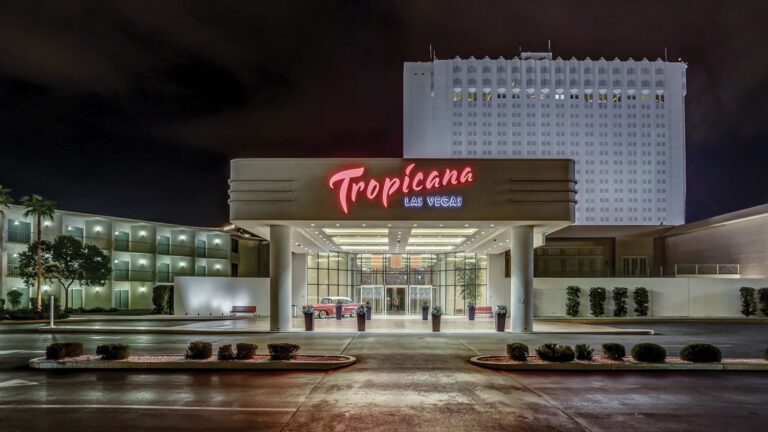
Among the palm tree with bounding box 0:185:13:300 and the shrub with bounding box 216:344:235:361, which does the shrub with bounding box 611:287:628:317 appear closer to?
the shrub with bounding box 216:344:235:361

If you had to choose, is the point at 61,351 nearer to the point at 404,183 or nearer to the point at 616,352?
the point at 404,183

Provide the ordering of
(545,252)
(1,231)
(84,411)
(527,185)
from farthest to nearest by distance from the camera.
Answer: (545,252) < (1,231) < (527,185) < (84,411)

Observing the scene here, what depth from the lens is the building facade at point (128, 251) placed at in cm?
4925

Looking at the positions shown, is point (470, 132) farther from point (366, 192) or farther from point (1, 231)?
point (366, 192)

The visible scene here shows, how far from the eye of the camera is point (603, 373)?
1579 cm

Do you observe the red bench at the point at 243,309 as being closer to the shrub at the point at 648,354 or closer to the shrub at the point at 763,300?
the shrub at the point at 648,354

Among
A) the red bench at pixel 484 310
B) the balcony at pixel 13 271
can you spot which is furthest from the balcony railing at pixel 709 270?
the balcony at pixel 13 271

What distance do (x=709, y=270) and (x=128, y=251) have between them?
164 ft

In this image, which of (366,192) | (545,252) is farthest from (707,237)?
(366,192)

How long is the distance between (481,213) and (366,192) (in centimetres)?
501

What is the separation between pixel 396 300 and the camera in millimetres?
44531

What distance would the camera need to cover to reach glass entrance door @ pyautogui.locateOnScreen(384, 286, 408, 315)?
44.3 meters

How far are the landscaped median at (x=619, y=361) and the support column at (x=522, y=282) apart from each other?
10345mm

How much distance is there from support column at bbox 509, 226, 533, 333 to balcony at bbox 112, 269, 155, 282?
41.2 m
